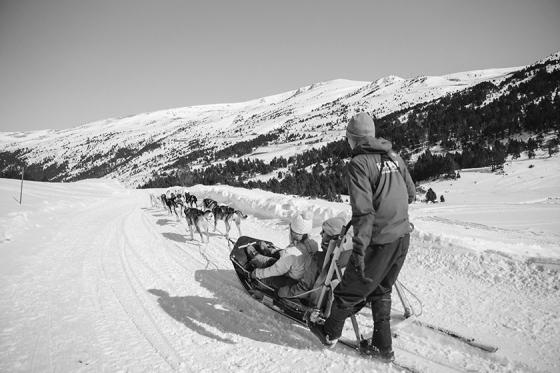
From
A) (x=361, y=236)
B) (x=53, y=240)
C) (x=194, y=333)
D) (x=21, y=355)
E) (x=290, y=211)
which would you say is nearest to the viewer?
(x=361, y=236)

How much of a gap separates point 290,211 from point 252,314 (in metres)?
6.05

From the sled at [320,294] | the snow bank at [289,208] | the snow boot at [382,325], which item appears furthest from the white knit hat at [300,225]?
the snow bank at [289,208]

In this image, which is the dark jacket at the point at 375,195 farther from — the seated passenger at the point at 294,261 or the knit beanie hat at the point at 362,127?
the seated passenger at the point at 294,261

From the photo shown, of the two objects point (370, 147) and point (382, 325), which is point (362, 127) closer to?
point (370, 147)

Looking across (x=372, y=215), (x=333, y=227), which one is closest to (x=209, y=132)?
(x=333, y=227)

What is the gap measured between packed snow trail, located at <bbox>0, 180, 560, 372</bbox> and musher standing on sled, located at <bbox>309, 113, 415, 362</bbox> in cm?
91

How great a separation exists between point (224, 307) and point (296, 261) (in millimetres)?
1416

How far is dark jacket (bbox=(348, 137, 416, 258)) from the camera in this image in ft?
8.54

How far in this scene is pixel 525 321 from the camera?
351 cm

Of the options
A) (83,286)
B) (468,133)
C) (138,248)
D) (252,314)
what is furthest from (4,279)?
(468,133)

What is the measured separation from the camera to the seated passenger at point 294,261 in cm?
389

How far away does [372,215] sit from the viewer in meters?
2.62

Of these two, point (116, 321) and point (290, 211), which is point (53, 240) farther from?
point (290, 211)

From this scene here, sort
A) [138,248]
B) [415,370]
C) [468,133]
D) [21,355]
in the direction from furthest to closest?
[468,133] < [138,248] < [21,355] < [415,370]
